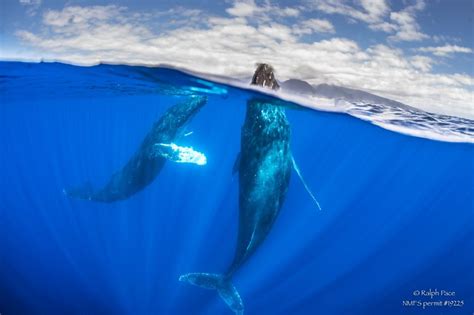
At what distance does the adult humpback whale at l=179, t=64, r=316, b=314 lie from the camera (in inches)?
402

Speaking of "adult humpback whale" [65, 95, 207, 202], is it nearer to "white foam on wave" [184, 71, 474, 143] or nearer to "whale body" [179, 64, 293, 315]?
"white foam on wave" [184, 71, 474, 143]

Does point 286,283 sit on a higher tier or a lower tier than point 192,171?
lower

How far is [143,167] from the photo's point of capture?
43.4 feet

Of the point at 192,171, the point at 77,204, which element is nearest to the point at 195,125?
the point at 192,171

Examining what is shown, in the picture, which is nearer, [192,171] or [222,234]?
[222,234]

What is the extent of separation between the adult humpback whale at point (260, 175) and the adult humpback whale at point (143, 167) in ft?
10.3

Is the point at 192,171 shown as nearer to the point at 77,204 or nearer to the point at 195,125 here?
the point at 195,125

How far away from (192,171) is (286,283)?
17.5 metres

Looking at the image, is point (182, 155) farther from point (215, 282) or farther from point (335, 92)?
point (335, 92)

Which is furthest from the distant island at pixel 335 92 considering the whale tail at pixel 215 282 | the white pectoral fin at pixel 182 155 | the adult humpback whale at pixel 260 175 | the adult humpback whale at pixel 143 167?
the whale tail at pixel 215 282

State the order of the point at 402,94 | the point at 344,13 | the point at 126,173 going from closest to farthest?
1. the point at 344,13
2. the point at 402,94
3. the point at 126,173

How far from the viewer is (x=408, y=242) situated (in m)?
27.5

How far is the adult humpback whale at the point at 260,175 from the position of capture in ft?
33.5

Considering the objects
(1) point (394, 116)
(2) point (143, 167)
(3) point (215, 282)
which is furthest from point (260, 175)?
(1) point (394, 116)
